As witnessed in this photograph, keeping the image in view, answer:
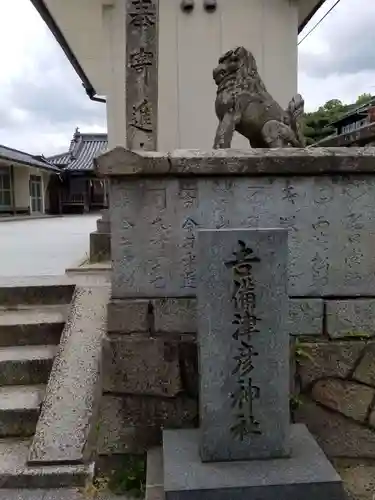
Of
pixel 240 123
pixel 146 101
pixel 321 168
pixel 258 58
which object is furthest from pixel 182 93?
pixel 321 168

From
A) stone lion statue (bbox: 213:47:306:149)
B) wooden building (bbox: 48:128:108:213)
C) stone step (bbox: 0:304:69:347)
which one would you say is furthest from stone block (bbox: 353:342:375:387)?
wooden building (bbox: 48:128:108:213)

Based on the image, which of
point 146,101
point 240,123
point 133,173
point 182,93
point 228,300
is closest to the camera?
point 228,300

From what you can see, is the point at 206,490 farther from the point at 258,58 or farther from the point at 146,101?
the point at 258,58

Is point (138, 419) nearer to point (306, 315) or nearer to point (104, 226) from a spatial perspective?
point (306, 315)

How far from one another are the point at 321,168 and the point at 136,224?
3.71 ft

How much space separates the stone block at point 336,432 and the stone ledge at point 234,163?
1412 mm

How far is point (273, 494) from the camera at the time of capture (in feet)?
7.42

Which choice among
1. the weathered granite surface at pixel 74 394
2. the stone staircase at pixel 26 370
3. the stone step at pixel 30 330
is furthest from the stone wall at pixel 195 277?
the stone step at pixel 30 330

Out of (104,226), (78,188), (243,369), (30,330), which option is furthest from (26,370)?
(78,188)

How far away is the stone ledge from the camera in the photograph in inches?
110

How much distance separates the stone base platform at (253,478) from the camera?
2.25 m

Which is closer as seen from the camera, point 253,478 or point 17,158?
point 253,478

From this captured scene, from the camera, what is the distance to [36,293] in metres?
4.14

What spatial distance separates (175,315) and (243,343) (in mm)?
602
